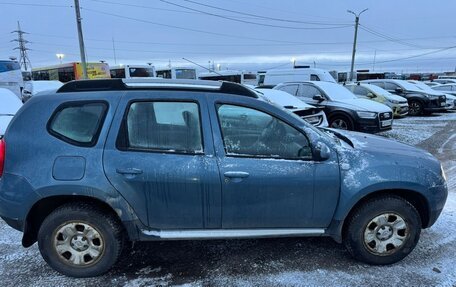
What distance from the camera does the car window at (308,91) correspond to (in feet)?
35.3

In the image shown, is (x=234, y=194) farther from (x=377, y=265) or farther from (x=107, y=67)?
(x=107, y=67)

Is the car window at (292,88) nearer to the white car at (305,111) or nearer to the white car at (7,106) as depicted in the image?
the white car at (305,111)

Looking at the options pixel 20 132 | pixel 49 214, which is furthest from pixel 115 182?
pixel 20 132

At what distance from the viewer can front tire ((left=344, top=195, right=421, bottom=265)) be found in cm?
330

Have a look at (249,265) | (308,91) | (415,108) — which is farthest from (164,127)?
(415,108)

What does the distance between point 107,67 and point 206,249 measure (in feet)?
84.6

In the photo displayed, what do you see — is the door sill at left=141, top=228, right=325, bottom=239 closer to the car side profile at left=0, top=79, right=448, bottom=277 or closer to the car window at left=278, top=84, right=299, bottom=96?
the car side profile at left=0, top=79, right=448, bottom=277

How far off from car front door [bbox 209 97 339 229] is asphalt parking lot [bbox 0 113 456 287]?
1.59 feet

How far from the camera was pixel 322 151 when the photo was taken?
10.4ft

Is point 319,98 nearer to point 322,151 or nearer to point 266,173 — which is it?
point 322,151

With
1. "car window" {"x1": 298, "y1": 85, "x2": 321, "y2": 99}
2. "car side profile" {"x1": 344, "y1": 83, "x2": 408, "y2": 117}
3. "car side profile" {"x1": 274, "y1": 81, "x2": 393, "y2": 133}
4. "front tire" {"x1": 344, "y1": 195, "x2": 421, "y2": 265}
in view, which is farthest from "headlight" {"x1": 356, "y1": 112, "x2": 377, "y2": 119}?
"front tire" {"x1": 344, "y1": 195, "x2": 421, "y2": 265}

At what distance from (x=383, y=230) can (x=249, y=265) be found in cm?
134

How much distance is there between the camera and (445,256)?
11.9ft

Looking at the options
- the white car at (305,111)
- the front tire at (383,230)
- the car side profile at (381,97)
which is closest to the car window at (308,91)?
the white car at (305,111)
